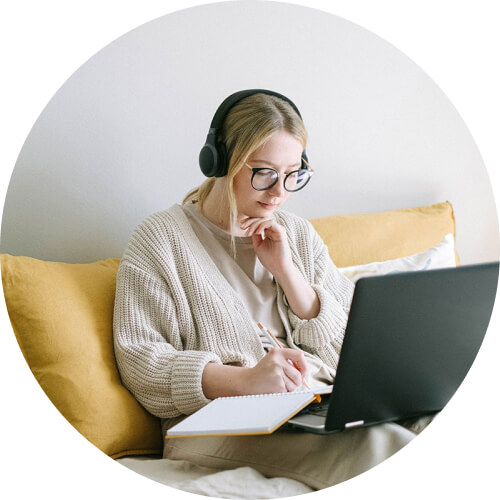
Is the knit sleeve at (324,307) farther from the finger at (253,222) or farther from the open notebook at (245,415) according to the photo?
the open notebook at (245,415)

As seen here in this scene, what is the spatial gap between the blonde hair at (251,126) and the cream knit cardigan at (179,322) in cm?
17

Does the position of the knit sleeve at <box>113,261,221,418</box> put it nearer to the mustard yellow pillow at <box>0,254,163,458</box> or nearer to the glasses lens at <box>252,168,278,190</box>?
the mustard yellow pillow at <box>0,254,163,458</box>

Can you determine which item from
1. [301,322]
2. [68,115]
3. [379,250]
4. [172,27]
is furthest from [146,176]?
[379,250]

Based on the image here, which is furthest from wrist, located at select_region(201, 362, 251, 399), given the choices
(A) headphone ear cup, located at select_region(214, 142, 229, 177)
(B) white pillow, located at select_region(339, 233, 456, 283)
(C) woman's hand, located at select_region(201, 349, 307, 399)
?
(B) white pillow, located at select_region(339, 233, 456, 283)

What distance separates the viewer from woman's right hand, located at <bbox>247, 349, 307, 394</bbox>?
3.50 ft

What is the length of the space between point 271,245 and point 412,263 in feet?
1.96

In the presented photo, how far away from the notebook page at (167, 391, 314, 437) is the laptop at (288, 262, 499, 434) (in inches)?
2.0

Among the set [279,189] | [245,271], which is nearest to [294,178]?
[279,189]

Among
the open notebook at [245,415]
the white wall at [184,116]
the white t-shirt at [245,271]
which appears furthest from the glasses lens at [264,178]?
the open notebook at [245,415]

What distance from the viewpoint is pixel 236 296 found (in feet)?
4.39

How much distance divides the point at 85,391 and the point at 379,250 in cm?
108

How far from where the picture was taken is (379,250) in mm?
1862

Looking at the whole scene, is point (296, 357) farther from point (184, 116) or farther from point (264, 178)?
point (184, 116)

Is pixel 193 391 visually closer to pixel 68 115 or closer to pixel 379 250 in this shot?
pixel 68 115
